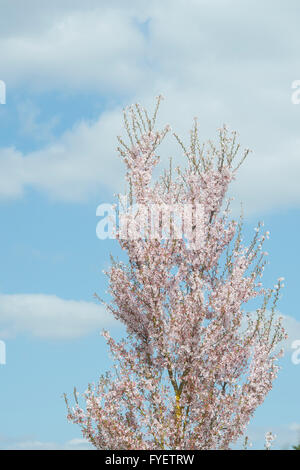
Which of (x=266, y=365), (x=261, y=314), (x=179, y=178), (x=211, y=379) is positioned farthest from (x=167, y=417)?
(x=179, y=178)

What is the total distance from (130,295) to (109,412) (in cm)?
292

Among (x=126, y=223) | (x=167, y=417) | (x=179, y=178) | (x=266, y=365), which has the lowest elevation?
(x=167, y=417)

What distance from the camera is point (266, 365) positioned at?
1623cm

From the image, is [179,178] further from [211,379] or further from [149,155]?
[211,379]

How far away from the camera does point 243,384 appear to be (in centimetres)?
1569

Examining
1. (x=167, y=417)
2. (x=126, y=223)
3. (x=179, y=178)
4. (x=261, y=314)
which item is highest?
(x=179, y=178)

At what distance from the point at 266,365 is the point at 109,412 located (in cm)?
423

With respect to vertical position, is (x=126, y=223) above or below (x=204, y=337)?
above
